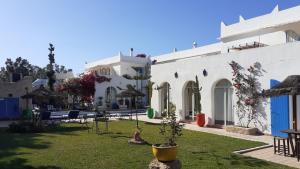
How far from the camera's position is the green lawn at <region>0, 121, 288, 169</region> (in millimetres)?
9914

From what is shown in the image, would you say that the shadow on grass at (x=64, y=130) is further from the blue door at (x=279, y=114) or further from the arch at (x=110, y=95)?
the arch at (x=110, y=95)

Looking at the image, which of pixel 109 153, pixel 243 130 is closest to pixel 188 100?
pixel 243 130

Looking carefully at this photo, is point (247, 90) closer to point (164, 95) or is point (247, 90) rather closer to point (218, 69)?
point (218, 69)

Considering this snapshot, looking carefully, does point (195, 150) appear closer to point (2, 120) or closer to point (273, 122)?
point (273, 122)

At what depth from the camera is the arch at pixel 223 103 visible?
19375 millimetres

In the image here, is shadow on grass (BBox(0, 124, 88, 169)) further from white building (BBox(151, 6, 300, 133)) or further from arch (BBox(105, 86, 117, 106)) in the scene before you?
arch (BBox(105, 86, 117, 106))

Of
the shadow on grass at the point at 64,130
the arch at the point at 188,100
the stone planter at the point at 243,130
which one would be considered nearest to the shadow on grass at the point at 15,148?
the shadow on grass at the point at 64,130

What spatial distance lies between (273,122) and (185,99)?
836cm

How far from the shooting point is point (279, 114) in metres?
15.5

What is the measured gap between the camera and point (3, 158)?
1103cm

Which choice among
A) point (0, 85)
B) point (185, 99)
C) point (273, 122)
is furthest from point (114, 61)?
point (273, 122)

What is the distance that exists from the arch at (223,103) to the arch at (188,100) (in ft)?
8.84

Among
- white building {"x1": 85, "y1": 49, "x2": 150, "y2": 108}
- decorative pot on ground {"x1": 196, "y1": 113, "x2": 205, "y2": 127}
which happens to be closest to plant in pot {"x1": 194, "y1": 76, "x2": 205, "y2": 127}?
decorative pot on ground {"x1": 196, "y1": 113, "x2": 205, "y2": 127}

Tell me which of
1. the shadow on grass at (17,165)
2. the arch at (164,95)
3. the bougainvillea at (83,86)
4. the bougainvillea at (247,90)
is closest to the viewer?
the shadow on grass at (17,165)
